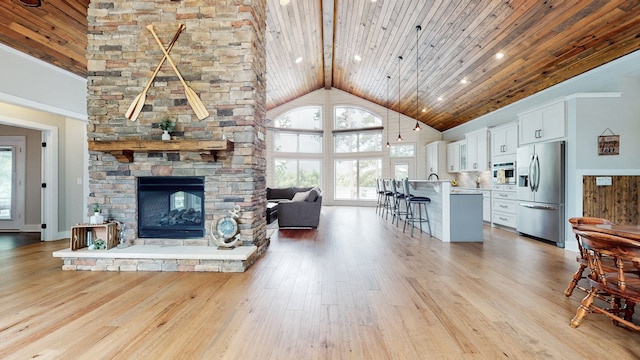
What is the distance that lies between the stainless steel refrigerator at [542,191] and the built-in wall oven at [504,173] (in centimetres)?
48

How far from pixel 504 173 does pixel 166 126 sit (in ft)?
20.9

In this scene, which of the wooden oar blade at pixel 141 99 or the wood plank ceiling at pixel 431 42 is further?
the wood plank ceiling at pixel 431 42

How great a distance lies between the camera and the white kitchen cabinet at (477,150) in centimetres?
680

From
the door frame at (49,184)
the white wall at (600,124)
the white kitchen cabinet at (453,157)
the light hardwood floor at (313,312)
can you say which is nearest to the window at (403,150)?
the white kitchen cabinet at (453,157)

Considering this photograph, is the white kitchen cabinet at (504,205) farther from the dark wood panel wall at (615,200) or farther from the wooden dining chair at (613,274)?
the wooden dining chair at (613,274)

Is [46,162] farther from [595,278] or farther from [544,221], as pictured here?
[544,221]

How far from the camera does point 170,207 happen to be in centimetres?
366

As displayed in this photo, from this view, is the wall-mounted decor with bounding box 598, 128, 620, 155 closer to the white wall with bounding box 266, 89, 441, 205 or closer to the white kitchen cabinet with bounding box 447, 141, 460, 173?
the white kitchen cabinet with bounding box 447, 141, 460, 173

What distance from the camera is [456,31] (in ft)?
15.8

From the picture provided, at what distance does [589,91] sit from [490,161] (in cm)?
253

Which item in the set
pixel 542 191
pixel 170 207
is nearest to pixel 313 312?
pixel 170 207

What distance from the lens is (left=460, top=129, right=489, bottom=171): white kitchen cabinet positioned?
6796mm

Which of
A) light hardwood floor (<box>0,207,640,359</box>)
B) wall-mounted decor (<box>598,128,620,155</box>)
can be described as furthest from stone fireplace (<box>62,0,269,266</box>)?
wall-mounted decor (<box>598,128,620,155</box>)

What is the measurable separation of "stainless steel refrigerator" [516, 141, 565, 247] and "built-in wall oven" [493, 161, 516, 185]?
0.48 meters
